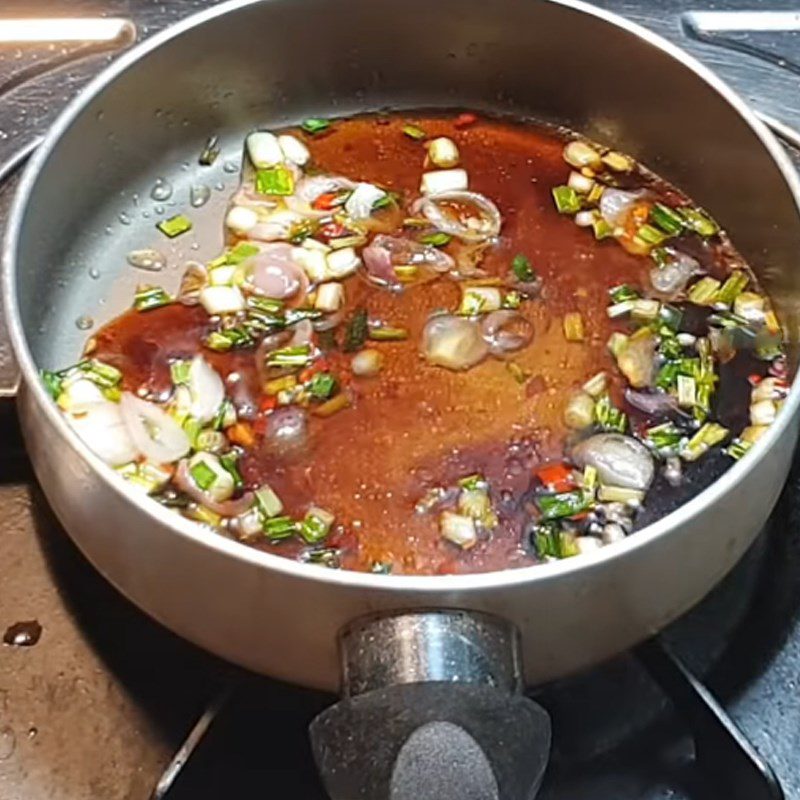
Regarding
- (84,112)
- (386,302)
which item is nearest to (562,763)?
(386,302)

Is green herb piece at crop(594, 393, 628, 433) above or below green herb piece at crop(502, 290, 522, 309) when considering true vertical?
below

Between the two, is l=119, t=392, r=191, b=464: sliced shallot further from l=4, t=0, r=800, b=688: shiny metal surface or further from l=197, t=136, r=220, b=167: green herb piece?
l=197, t=136, r=220, b=167: green herb piece

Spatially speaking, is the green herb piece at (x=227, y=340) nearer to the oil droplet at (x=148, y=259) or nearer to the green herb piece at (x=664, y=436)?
the oil droplet at (x=148, y=259)

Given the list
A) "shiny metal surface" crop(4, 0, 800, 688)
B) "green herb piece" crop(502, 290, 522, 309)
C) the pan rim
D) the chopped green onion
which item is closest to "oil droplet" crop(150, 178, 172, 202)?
"shiny metal surface" crop(4, 0, 800, 688)

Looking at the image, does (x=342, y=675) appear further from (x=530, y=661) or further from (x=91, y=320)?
(x=91, y=320)

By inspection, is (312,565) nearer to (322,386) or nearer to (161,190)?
(322,386)

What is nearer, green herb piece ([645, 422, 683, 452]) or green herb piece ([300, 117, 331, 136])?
green herb piece ([645, 422, 683, 452])

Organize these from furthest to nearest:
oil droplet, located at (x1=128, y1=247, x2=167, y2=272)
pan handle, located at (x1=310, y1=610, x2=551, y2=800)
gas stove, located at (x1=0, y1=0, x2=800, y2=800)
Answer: oil droplet, located at (x1=128, y1=247, x2=167, y2=272) → gas stove, located at (x1=0, y1=0, x2=800, y2=800) → pan handle, located at (x1=310, y1=610, x2=551, y2=800)

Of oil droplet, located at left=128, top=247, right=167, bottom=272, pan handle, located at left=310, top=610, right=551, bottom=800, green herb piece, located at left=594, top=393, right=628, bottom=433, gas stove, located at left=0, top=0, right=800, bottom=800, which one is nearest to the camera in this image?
pan handle, located at left=310, top=610, right=551, bottom=800
